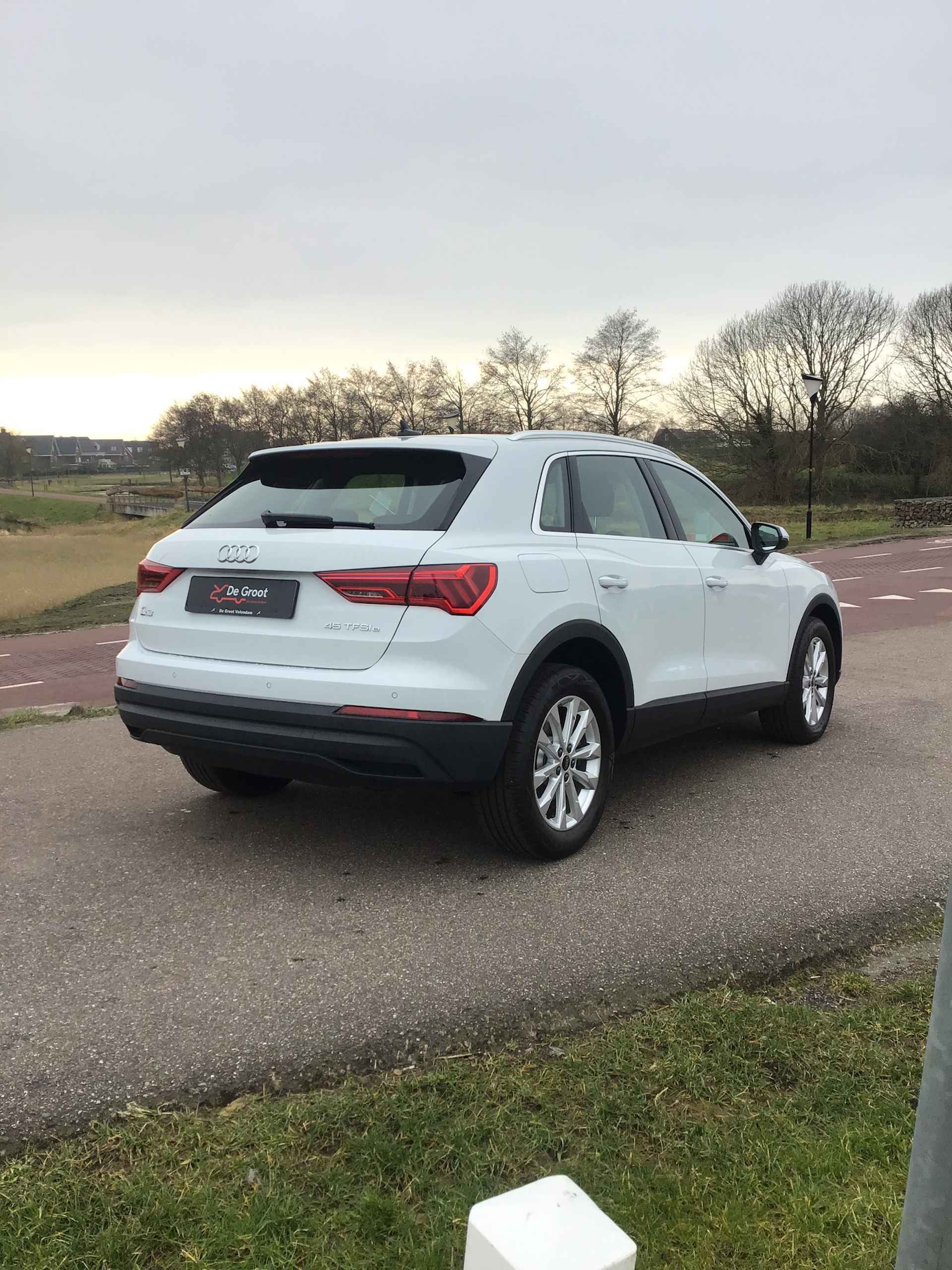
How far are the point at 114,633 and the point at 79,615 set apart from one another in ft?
13.3

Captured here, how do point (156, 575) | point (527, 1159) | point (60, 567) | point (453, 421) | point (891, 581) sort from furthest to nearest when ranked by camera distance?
point (453, 421)
point (60, 567)
point (891, 581)
point (156, 575)
point (527, 1159)

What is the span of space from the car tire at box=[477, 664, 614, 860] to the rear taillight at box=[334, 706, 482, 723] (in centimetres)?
34

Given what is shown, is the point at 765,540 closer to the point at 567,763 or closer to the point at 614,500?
the point at 614,500

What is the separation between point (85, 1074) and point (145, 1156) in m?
0.46

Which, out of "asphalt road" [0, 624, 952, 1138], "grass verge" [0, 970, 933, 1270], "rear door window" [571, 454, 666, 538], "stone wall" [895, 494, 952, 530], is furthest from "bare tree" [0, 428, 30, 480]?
"grass verge" [0, 970, 933, 1270]

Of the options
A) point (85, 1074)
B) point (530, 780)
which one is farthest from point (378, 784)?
point (85, 1074)

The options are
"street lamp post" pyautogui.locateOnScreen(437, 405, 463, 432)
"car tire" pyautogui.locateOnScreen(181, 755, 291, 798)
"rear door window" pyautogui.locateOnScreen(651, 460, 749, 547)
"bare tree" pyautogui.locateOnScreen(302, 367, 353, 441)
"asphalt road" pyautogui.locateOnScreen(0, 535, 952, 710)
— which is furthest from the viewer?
"bare tree" pyautogui.locateOnScreen(302, 367, 353, 441)

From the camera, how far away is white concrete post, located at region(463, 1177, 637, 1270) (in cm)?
139

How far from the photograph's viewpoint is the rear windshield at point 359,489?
4047 mm

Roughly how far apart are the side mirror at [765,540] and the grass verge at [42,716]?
190 inches

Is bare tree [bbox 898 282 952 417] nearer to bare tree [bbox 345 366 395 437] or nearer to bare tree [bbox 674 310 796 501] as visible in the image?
bare tree [bbox 674 310 796 501]

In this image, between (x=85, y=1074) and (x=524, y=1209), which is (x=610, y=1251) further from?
(x=85, y=1074)

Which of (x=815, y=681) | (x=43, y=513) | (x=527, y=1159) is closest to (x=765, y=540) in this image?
(x=815, y=681)

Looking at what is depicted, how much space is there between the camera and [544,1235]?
1426mm
